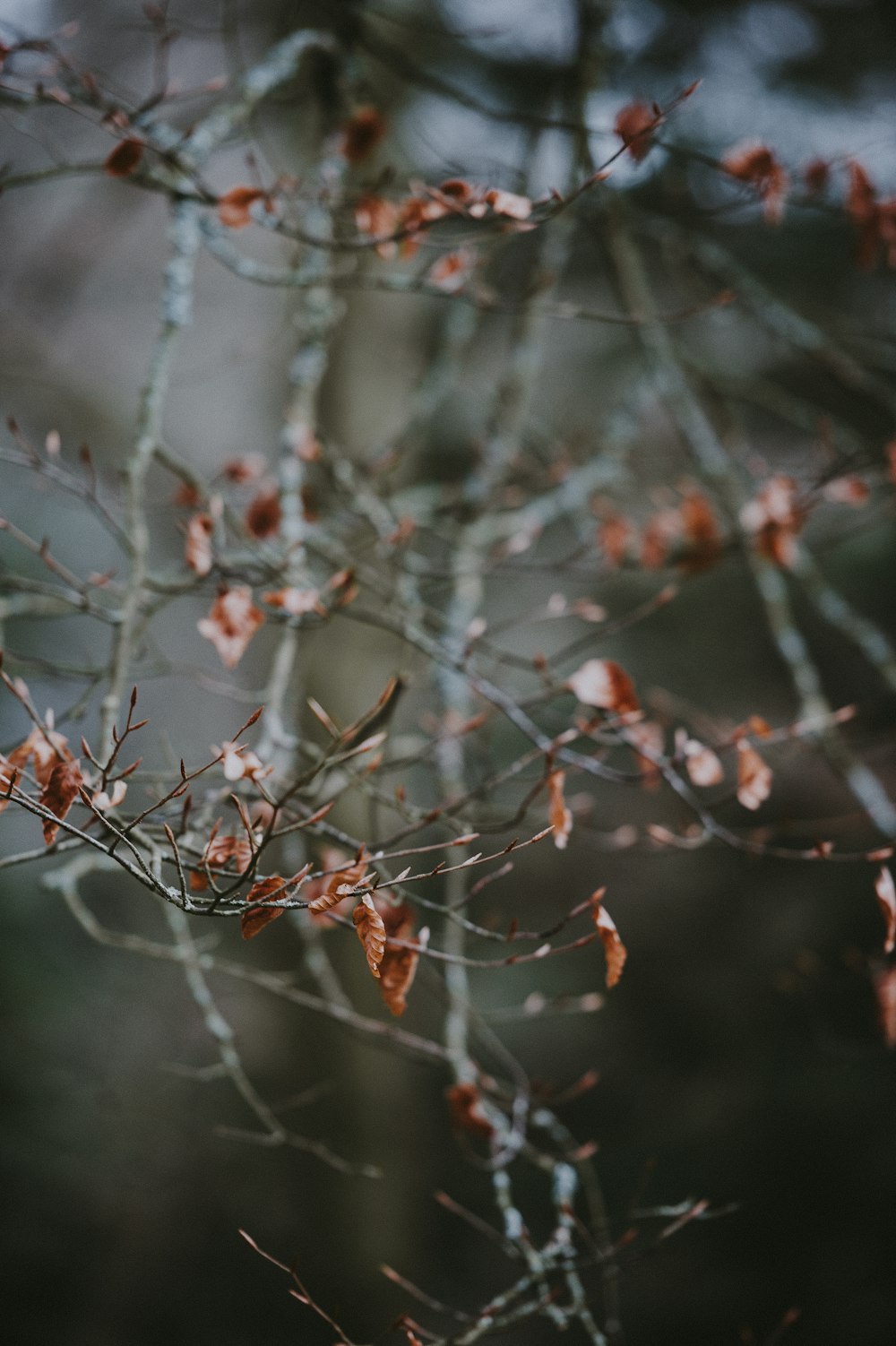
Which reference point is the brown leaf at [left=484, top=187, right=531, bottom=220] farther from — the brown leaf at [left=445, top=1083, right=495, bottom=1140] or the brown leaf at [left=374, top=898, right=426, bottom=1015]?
the brown leaf at [left=445, top=1083, right=495, bottom=1140]

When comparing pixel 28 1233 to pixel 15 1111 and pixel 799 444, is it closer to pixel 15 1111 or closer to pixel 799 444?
pixel 15 1111

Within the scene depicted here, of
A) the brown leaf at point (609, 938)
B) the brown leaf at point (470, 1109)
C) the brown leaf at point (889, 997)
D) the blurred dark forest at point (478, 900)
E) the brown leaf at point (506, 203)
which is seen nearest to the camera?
the brown leaf at point (609, 938)

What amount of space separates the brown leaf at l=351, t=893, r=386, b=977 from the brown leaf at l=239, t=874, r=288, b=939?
0.06 meters

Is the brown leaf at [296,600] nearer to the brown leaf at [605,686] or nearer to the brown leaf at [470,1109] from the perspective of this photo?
the brown leaf at [605,686]

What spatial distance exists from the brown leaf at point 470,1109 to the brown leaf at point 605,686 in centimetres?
61

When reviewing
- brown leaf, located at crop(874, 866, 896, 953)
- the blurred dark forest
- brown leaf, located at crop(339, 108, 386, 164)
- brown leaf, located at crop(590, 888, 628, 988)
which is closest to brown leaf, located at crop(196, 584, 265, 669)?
brown leaf, located at crop(590, 888, 628, 988)

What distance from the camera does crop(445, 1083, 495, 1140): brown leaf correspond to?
3.93 feet

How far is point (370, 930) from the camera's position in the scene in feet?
2.30

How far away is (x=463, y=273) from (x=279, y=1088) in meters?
3.22

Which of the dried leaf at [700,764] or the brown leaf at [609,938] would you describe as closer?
the brown leaf at [609,938]

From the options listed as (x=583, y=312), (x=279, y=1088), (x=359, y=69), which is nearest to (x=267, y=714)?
(x=583, y=312)

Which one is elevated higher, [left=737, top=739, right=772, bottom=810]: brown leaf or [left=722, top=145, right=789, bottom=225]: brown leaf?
[left=722, top=145, right=789, bottom=225]: brown leaf

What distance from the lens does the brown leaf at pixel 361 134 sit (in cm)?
145

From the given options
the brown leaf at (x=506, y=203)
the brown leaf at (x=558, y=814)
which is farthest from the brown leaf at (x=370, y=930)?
the brown leaf at (x=506, y=203)
